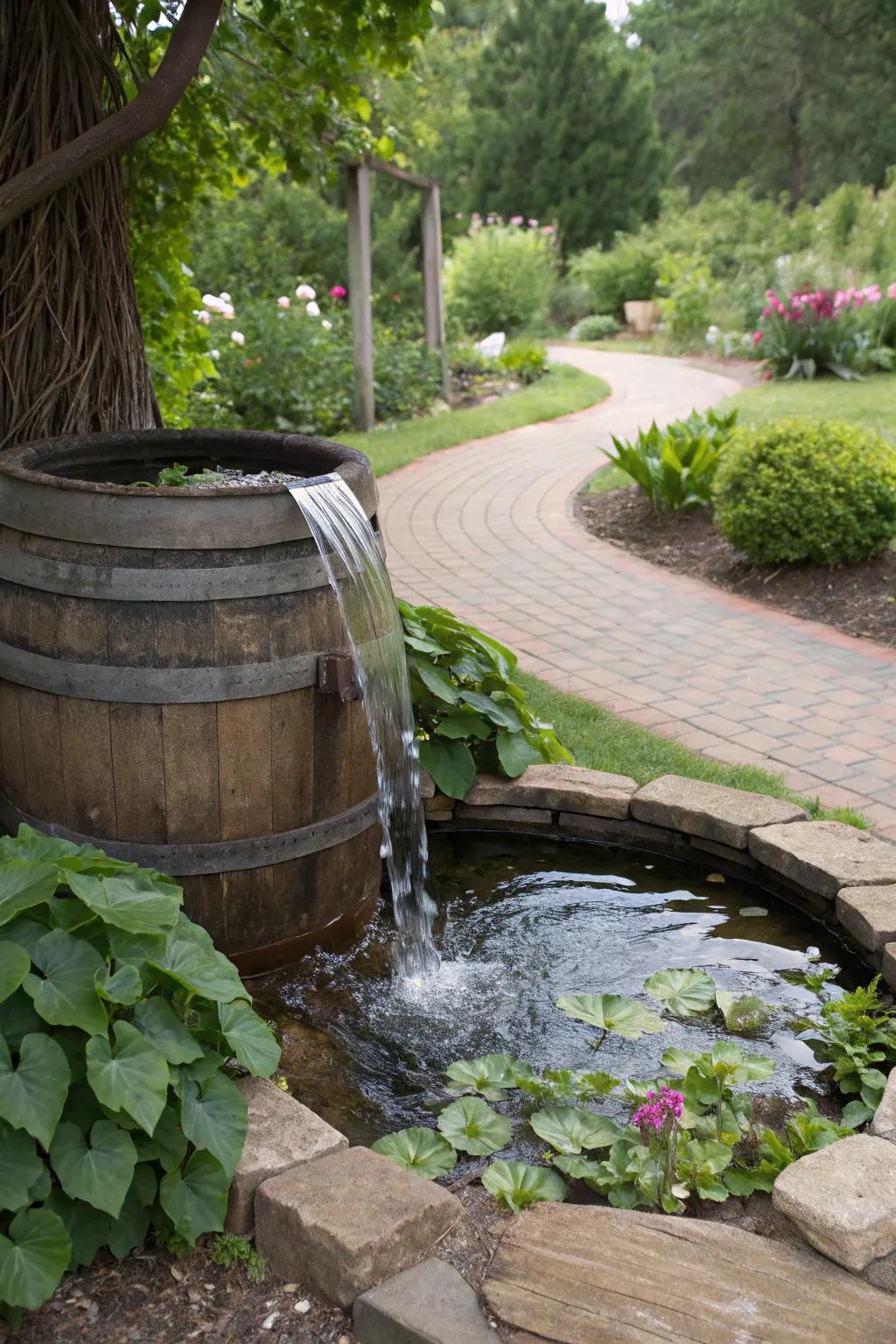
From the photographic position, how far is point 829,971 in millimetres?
2971

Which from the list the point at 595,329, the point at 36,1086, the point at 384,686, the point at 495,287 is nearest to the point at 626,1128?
the point at 36,1086

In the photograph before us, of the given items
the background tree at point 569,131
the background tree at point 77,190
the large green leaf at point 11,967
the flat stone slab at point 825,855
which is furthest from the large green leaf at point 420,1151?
the background tree at point 569,131

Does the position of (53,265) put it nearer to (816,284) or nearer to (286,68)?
(286,68)

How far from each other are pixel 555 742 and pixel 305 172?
2505 mm

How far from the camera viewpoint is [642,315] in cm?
1994

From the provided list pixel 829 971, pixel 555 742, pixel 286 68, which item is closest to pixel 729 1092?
pixel 829 971

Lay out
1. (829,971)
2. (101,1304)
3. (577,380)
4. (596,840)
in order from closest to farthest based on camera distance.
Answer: (101,1304) → (829,971) → (596,840) → (577,380)

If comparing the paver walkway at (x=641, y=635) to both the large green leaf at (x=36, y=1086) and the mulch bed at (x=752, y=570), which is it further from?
the large green leaf at (x=36, y=1086)

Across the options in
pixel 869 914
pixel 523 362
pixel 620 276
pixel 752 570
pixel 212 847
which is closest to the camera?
pixel 212 847

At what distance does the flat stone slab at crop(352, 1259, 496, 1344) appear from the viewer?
1772 millimetres

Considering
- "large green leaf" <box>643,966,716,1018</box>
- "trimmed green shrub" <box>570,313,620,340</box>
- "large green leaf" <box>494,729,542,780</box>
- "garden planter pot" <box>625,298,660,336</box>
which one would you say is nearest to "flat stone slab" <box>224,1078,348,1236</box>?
"large green leaf" <box>643,966,716,1018</box>

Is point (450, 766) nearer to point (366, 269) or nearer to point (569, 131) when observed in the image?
point (366, 269)

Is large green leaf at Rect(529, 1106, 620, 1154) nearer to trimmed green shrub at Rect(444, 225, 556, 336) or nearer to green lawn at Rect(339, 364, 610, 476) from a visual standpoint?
green lawn at Rect(339, 364, 610, 476)

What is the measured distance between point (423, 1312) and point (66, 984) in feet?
2.34
